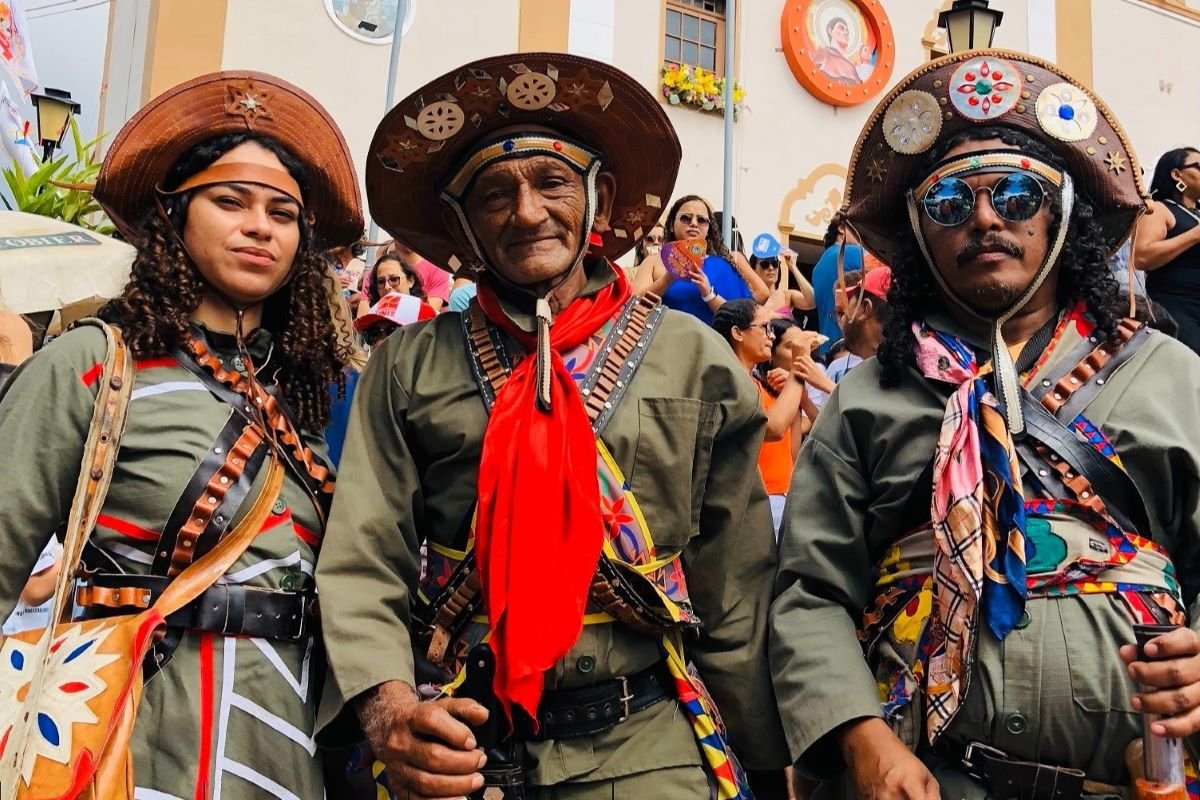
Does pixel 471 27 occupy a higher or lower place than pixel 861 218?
higher

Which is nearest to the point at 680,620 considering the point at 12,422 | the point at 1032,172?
the point at 1032,172

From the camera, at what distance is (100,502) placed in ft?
8.12

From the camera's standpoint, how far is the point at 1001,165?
2686 mm

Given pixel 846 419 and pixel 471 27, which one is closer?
pixel 846 419

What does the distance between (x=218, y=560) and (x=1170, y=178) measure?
19.9 feet

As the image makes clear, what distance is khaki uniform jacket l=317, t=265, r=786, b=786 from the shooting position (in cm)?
250

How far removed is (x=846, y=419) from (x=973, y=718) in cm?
73

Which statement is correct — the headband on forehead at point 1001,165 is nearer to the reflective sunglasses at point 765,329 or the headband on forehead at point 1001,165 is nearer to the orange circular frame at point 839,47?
the reflective sunglasses at point 765,329

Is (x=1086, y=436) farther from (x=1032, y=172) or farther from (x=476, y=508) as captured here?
(x=476, y=508)

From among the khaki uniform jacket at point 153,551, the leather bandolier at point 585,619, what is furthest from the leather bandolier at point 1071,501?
the khaki uniform jacket at point 153,551

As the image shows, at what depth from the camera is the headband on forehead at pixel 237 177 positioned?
2.99 meters

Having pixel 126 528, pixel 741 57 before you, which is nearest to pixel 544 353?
pixel 126 528

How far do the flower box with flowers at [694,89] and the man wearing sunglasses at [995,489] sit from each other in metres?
11.7

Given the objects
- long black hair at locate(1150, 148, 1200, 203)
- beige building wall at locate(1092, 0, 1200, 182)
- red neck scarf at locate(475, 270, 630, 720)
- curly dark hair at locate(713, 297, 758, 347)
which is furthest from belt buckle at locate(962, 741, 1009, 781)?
beige building wall at locate(1092, 0, 1200, 182)
